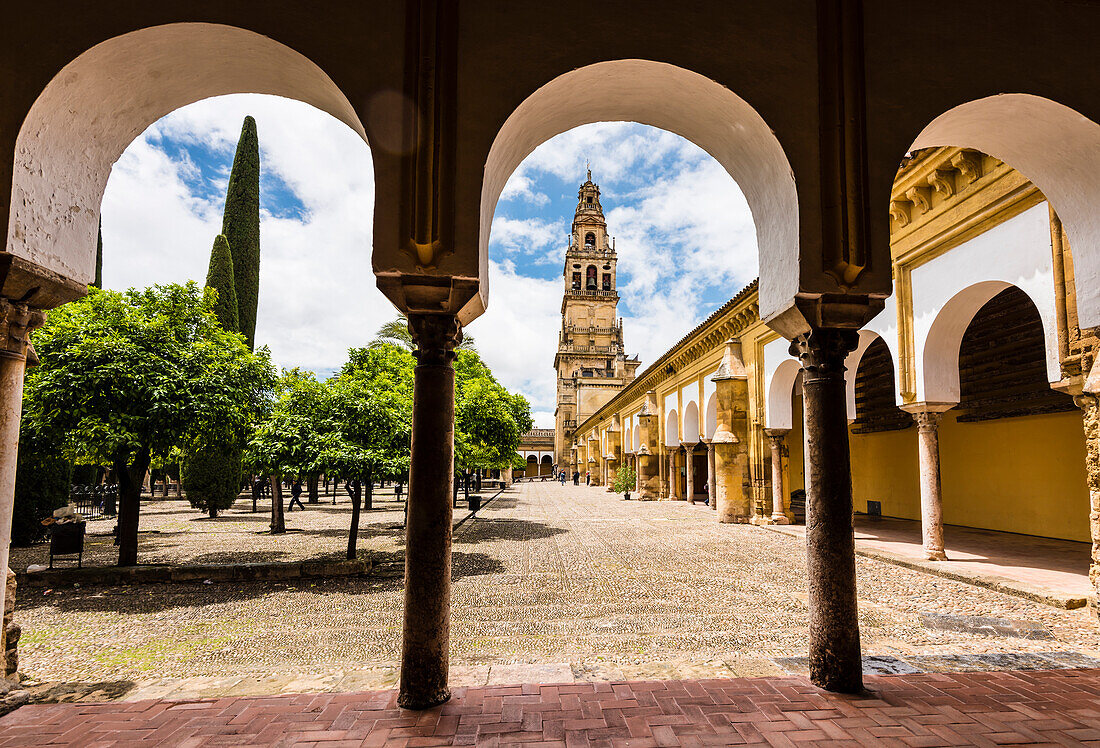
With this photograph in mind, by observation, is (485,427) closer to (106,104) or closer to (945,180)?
(945,180)

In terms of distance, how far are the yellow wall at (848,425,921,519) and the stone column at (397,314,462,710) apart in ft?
52.6

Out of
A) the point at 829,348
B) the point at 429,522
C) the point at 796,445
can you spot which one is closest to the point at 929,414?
the point at 829,348

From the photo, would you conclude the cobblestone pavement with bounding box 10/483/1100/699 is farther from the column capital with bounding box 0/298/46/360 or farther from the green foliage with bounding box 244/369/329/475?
the column capital with bounding box 0/298/46/360

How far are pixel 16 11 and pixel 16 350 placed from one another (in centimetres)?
207

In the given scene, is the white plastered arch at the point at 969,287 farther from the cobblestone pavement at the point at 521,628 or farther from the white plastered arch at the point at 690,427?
the white plastered arch at the point at 690,427

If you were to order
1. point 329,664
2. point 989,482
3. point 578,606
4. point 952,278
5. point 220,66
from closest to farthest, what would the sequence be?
1. point 220,66
2. point 329,664
3. point 578,606
4. point 952,278
5. point 989,482

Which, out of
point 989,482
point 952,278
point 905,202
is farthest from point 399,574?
point 989,482

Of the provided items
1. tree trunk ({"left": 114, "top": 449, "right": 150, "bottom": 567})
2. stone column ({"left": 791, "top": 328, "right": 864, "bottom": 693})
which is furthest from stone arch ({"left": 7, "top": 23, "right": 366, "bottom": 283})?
tree trunk ({"left": 114, "top": 449, "right": 150, "bottom": 567})

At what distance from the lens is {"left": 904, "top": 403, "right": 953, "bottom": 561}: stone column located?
9.76 metres

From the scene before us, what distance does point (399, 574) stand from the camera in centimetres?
924

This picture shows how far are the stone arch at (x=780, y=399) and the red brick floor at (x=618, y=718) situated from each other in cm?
1213

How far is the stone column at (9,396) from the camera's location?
3631 mm

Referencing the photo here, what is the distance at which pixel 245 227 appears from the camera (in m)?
30.4

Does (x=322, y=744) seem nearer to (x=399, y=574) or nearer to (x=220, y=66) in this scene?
(x=220, y=66)
